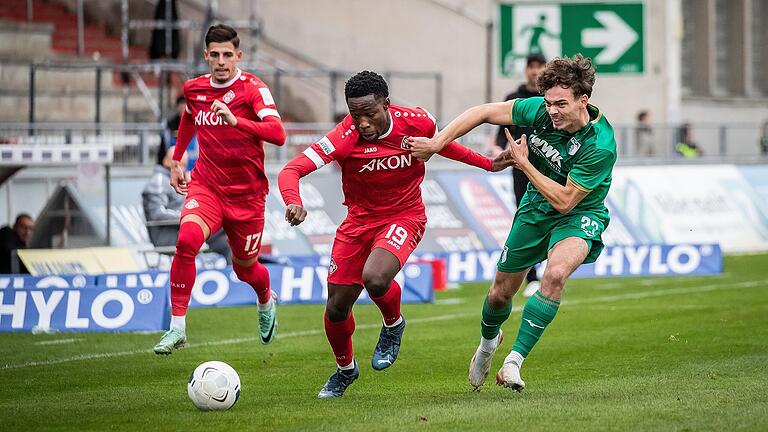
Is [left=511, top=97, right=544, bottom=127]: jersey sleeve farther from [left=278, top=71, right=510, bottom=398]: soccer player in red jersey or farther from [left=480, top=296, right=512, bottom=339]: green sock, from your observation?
[left=480, top=296, right=512, bottom=339]: green sock

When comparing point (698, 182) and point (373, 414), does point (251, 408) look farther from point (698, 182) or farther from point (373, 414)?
point (698, 182)

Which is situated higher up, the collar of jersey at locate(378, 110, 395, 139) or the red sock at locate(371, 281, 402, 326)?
the collar of jersey at locate(378, 110, 395, 139)

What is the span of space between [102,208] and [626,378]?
10439mm

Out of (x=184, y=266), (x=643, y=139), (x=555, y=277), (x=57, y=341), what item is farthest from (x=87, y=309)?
(x=643, y=139)

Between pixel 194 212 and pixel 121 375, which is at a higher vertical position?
pixel 194 212

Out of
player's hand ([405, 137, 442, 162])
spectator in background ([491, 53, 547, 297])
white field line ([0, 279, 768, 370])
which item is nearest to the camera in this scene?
player's hand ([405, 137, 442, 162])

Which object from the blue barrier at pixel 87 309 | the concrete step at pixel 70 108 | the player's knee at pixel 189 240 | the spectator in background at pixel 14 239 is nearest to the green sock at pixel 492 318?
the player's knee at pixel 189 240

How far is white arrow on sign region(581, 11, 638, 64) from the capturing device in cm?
3006

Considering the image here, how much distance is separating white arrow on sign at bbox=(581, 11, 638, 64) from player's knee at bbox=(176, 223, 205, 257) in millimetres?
20263

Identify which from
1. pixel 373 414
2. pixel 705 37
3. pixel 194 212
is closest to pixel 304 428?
pixel 373 414

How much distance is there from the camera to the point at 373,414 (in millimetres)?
8445

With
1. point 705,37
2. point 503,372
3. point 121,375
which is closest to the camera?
point 503,372

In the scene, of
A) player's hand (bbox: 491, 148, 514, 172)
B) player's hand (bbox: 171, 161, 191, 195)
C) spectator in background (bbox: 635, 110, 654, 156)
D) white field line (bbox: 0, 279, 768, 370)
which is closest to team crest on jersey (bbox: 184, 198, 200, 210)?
player's hand (bbox: 171, 161, 191, 195)

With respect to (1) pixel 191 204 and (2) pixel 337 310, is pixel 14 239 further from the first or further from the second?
(2) pixel 337 310
